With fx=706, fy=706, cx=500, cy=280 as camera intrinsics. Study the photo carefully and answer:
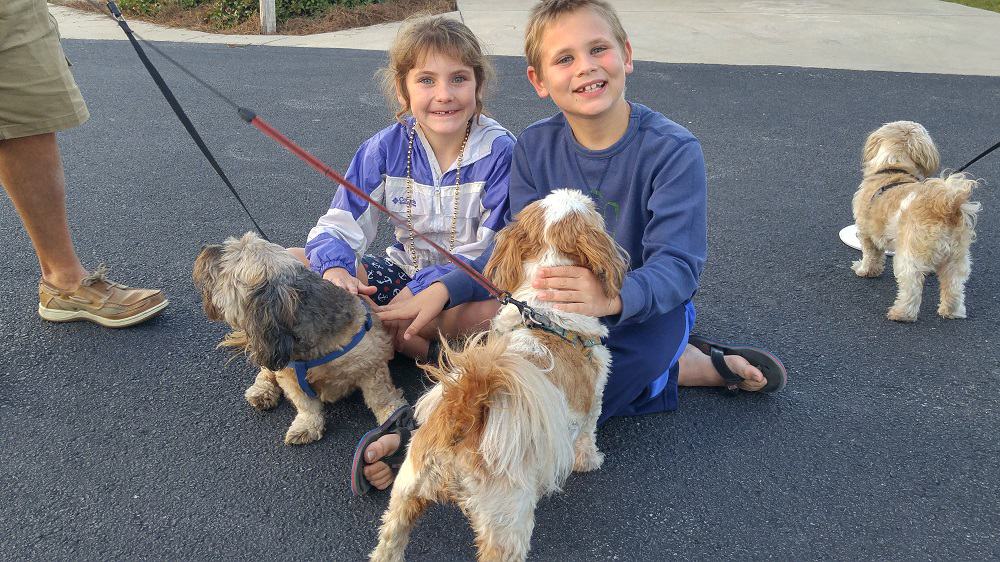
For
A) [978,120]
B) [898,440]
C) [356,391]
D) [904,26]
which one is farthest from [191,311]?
[904,26]

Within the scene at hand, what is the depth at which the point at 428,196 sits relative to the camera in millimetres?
3732

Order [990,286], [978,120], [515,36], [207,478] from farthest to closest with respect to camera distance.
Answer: [515,36] < [978,120] < [990,286] < [207,478]

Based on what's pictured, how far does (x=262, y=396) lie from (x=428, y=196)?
1.31m

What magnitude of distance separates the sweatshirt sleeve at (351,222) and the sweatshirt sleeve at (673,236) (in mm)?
1442

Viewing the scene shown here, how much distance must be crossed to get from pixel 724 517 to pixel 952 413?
1.46 metres

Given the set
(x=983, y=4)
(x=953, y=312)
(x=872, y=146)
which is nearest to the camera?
(x=953, y=312)

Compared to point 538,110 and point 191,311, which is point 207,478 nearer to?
point 191,311

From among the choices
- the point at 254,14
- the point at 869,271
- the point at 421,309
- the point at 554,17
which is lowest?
the point at 869,271

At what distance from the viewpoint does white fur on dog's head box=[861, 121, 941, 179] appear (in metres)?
4.68

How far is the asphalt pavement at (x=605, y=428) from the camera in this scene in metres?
2.75

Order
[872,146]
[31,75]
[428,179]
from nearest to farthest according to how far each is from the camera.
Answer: [31,75] → [428,179] → [872,146]

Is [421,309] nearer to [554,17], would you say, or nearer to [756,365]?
[554,17]

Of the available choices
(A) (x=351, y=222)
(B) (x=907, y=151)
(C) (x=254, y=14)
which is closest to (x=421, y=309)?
(A) (x=351, y=222)

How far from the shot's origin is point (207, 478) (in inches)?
120
